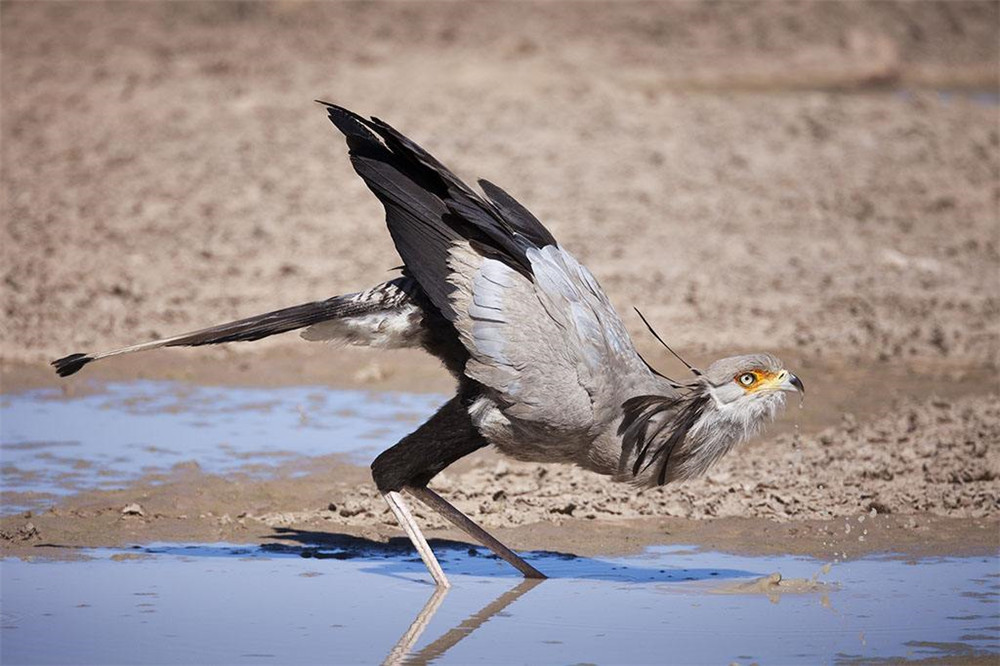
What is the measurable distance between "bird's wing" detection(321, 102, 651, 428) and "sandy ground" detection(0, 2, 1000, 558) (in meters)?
1.16

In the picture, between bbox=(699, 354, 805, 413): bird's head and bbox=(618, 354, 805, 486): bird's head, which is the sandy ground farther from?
bbox=(699, 354, 805, 413): bird's head

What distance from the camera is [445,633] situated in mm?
5273

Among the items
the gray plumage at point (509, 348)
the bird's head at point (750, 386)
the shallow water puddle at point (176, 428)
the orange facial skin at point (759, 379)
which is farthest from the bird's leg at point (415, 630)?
the shallow water puddle at point (176, 428)

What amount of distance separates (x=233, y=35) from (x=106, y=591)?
13542 mm

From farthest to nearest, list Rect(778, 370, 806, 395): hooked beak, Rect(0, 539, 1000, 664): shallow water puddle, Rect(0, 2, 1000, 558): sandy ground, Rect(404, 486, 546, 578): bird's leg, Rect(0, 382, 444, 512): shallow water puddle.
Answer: Rect(0, 382, 444, 512): shallow water puddle, Rect(0, 2, 1000, 558): sandy ground, Rect(404, 486, 546, 578): bird's leg, Rect(778, 370, 806, 395): hooked beak, Rect(0, 539, 1000, 664): shallow water puddle

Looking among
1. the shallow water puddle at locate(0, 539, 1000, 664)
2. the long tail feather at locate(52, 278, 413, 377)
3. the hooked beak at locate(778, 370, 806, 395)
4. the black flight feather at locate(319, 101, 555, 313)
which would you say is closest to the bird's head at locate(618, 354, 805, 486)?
the hooked beak at locate(778, 370, 806, 395)

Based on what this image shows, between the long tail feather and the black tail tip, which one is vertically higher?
the long tail feather

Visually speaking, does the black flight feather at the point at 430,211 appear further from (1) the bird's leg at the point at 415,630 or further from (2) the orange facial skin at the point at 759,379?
(1) the bird's leg at the point at 415,630

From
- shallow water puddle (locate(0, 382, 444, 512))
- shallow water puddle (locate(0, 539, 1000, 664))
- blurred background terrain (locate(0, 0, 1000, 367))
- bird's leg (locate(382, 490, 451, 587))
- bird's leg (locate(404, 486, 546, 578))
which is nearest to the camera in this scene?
shallow water puddle (locate(0, 539, 1000, 664))

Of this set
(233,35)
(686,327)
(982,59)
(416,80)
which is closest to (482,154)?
(416,80)

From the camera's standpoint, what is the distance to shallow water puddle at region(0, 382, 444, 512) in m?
7.42

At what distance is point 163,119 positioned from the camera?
14.7 meters

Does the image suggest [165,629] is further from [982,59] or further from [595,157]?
[982,59]

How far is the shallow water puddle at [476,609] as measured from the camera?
4.96 metres
